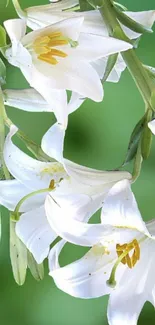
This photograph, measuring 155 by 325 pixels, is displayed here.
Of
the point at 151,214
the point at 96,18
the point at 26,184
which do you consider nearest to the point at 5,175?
the point at 26,184

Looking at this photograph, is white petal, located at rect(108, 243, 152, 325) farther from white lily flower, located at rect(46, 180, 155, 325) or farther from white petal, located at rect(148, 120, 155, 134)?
white petal, located at rect(148, 120, 155, 134)

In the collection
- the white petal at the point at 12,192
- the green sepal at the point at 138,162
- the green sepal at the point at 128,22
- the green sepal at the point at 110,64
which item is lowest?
the white petal at the point at 12,192

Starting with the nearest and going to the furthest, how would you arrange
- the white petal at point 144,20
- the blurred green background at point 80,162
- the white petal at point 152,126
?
1. the white petal at point 152,126
2. the white petal at point 144,20
3. the blurred green background at point 80,162

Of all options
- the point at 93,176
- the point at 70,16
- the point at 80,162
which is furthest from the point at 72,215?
the point at 80,162

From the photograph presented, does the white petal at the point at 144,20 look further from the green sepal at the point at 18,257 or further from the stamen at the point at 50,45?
the green sepal at the point at 18,257

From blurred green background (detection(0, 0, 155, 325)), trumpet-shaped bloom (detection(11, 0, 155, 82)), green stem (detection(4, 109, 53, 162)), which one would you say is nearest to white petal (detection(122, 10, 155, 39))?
trumpet-shaped bloom (detection(11, 0, 155, 82))

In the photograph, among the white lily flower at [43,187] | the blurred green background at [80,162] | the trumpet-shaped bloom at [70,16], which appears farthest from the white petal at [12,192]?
the blurred green background at [80,162]

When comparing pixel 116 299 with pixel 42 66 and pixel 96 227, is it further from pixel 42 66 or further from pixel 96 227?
pixel 42 66
